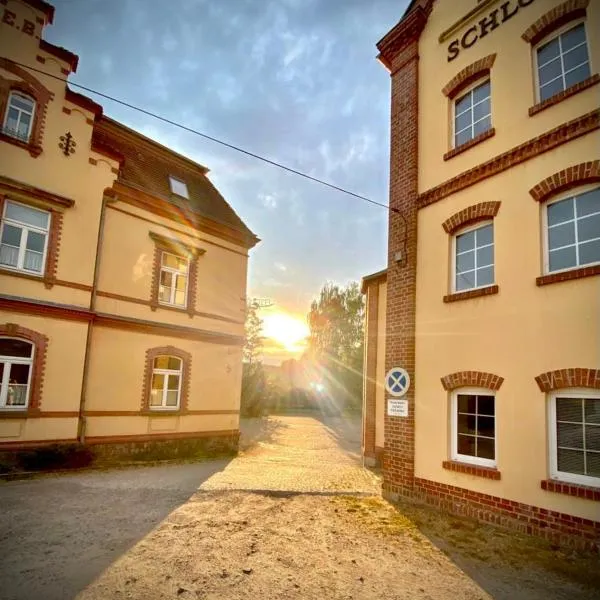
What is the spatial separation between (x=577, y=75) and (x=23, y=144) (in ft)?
40.8

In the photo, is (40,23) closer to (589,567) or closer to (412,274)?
(412,274)

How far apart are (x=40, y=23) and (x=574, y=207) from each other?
45.5ft

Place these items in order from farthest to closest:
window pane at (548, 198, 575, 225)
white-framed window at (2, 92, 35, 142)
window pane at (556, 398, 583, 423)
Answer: white-framed window at (2, 92, 35, 142)
window pane at (548, 198, 575, 225)
window pane at (556, 398, 583, 423)

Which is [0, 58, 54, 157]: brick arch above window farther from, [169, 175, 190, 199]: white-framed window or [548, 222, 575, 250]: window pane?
[548, 222, 575, 250]: window pane

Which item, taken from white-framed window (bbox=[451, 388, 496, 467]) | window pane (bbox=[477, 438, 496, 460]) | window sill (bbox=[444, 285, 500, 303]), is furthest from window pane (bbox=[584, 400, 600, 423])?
window sill (bbox=[444, 285, 500, 303])

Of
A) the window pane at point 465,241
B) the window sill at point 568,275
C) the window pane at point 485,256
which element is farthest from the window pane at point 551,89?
the window sill at point 568,275

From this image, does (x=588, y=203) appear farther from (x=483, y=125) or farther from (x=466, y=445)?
(x=466, y=445)

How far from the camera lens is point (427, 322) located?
328 inches

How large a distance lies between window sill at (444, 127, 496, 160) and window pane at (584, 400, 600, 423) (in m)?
4.98

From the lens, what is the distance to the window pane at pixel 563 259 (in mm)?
6293

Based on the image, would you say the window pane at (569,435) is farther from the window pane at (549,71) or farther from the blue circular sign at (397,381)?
the window pane at (549,71)

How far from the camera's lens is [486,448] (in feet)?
23.1

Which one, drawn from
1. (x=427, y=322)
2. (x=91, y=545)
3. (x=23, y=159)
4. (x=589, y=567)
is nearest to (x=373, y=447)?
(x=427, y=322)

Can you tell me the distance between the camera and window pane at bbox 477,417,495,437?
6.98 metres
